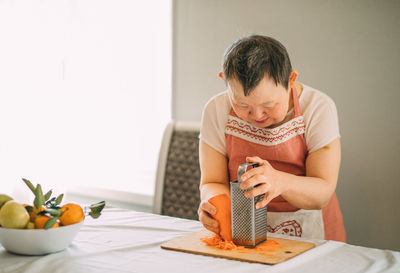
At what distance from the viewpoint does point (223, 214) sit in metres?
1.13

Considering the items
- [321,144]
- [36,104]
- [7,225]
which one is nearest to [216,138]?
[321,144]

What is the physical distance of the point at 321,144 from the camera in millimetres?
1320

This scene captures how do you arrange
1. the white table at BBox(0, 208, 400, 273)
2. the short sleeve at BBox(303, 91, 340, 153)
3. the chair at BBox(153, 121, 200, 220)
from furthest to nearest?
1. the chair at BBox(153, 121, 200, 220)
2. the short sleeve at BBox(303, 91, 340, 153)
3. the white table at BBox(0, 208, 400, 273)

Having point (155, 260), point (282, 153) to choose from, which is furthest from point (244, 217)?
point (282, 153)

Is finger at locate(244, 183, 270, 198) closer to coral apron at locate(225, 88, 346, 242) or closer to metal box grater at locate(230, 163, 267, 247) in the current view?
metal box grater at locate(230, 163, 267, 247)

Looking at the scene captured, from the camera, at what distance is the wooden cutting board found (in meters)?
1.00

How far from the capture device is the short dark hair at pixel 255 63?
113 cm

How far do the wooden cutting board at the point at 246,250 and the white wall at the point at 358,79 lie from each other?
784 mm

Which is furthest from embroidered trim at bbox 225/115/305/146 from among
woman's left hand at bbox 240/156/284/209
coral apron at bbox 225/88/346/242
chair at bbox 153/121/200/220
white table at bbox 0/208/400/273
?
chair at bbox 153/121/200/220

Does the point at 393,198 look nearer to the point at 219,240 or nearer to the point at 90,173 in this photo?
the point at 219,240

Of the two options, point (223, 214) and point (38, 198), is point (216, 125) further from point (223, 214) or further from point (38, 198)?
point (38, 198)

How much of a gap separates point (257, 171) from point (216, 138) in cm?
39

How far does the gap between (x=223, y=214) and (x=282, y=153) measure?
34 centimetres

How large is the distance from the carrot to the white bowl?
13.9 inches
